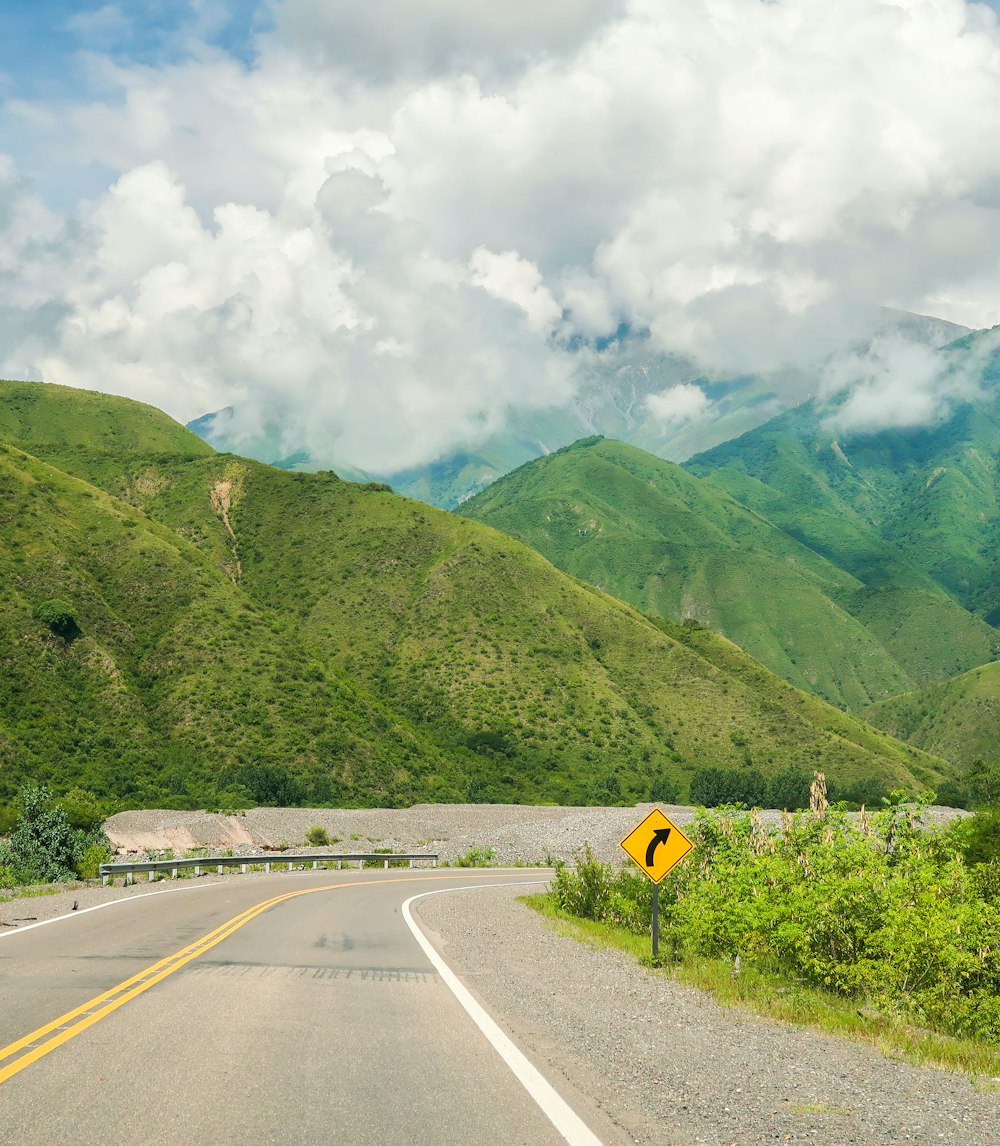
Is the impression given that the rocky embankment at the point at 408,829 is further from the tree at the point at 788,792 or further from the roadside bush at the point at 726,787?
the roadside bush at the point at 726,787

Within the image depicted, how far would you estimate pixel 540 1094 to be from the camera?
6902 mm

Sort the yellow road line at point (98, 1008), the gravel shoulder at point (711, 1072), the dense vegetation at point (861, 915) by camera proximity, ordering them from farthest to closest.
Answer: the dense vegetation at point (861, 915) → the yellow road line at point (98, 1008) → the gravel shoulder at point (711, 1072)

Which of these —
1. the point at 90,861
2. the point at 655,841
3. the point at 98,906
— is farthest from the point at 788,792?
the point at 655,841

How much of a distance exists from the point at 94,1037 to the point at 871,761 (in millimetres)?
96955

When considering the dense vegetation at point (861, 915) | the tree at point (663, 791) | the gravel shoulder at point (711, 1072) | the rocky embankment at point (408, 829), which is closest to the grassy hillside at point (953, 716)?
the tree at point (663, 791)

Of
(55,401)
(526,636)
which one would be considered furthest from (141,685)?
(55,401)

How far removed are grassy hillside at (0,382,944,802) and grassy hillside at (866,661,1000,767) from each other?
103 ft

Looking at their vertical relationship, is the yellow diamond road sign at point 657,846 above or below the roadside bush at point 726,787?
above

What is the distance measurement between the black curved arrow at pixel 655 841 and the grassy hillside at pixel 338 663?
52.0 meters

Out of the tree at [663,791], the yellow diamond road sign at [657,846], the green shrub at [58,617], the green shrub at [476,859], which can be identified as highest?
the green shrub at [58,617]

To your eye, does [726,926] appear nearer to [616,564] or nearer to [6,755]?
[6,755]

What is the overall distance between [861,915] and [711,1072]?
6458mm

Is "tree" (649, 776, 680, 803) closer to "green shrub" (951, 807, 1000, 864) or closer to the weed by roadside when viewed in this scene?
"green shrub" (951, 807, 1000, 864)

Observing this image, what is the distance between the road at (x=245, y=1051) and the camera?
5.97 meters
